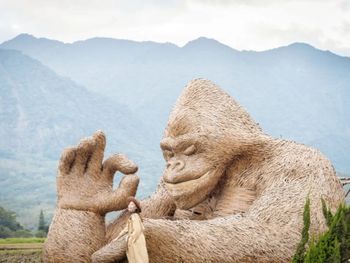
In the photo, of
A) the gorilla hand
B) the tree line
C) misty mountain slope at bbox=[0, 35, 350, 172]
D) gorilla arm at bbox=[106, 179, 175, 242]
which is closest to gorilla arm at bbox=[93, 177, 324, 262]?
the gorilla hand

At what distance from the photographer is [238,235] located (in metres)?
3.79

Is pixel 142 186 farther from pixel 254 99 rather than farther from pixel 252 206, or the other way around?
pixel 252 206

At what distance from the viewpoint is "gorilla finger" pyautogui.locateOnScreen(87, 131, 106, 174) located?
4676 mm

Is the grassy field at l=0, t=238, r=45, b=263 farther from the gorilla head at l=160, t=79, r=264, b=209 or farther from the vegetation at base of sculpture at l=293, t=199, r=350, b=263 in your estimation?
the vegetation at base of sculpture at l=293, t=199, r=350, b=263

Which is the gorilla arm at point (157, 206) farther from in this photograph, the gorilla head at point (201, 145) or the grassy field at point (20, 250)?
the grassy field at point (20, 250)

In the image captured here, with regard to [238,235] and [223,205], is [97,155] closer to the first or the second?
[223,205]

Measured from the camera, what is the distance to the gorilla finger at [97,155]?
4.68 m

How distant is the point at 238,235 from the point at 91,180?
4.30ft

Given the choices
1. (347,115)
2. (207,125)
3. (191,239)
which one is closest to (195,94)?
(207,125)

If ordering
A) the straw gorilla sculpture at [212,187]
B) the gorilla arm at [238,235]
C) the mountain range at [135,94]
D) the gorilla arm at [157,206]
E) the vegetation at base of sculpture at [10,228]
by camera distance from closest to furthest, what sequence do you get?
the gorilla arm at [238,235] < the straw gorilla sculpture at [212,187] < the gorilla arm at [157,206] < the vegetation at base of sculpture at [10,228] < the mountain range at [135,94]

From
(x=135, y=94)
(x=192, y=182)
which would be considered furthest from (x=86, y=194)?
(x=135, y=94)

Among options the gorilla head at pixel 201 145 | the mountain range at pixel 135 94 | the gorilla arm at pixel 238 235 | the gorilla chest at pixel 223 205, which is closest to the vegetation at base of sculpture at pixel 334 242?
the gorilla arm at pixel 238 235

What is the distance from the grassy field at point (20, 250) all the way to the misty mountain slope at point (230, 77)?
30.6 m

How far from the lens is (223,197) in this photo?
178 inches
